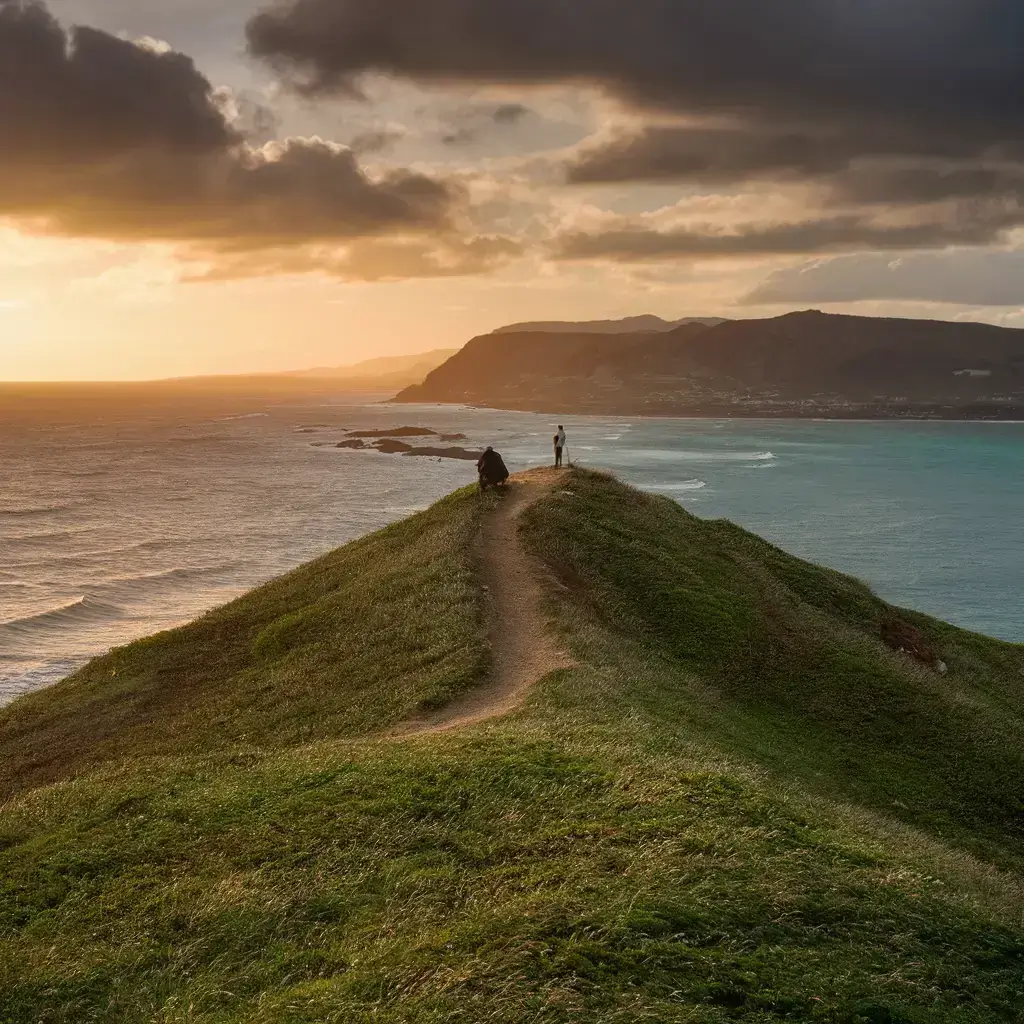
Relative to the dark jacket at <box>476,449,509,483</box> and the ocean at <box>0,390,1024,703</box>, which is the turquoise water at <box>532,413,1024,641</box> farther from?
the dark jacket at <box>476,449,509,483</box>

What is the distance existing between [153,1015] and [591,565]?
25.3 meters

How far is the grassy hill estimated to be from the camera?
36.1 feet

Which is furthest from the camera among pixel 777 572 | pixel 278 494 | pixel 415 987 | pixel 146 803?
pixel 278 494

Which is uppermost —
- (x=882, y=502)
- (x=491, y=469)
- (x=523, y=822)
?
(x=491, y=469)

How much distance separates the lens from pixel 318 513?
8969cm

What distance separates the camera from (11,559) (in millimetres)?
67562

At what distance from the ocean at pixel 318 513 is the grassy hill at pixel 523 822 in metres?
18.4

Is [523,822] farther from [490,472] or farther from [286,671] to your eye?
[490,472]

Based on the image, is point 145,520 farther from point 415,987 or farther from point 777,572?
point 415,987

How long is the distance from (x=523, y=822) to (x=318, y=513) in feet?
252

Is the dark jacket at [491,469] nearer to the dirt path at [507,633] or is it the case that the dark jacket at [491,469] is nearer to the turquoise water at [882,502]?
the dirt path at [507,633]

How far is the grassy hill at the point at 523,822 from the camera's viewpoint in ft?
36.1

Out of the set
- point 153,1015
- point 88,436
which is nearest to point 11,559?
point 153,1015

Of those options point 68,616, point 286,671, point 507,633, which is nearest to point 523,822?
point 507,633
